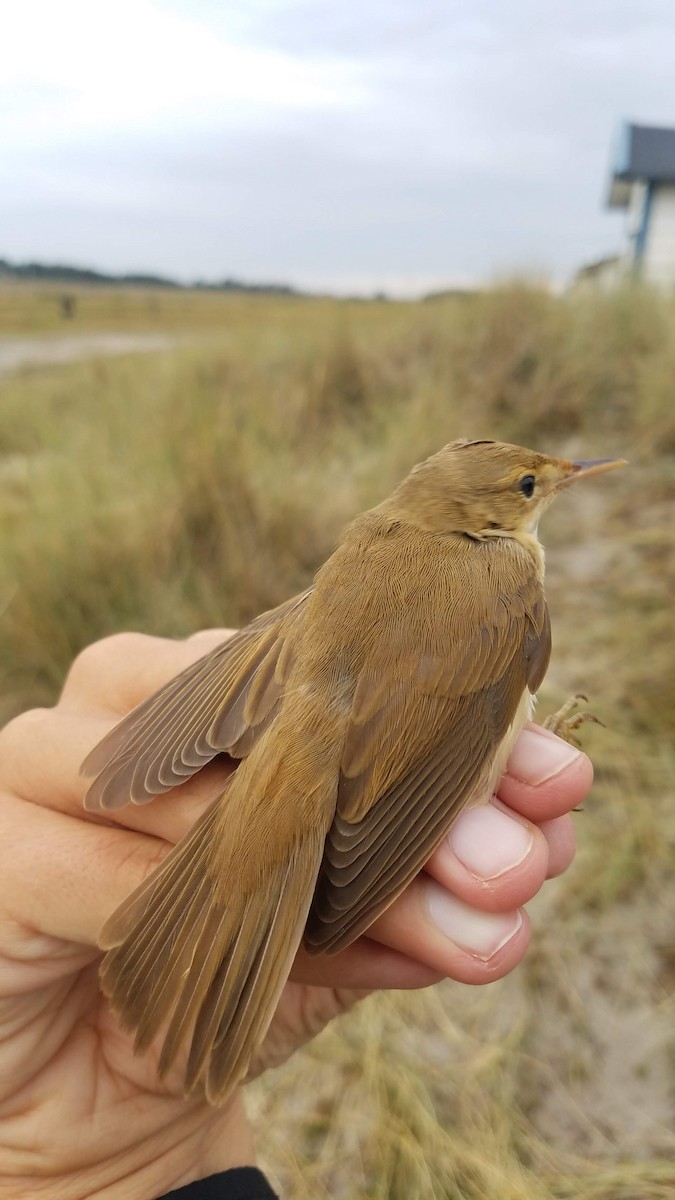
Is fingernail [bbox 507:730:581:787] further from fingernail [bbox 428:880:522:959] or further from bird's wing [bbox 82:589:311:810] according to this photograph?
bird's wing [bbox 82:589:311:810]

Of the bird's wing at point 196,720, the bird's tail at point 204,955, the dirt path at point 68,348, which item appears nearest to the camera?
the bird's tail at point 204,955

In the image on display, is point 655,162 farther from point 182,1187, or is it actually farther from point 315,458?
point 182,1187

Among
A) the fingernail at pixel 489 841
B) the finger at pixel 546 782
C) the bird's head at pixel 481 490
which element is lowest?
the fingernail at pixel 489 841

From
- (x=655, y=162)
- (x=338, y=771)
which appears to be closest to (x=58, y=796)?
(x=338, y=771)

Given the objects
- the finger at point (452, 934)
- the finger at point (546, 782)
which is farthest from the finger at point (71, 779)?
the finger at point (546, 782)

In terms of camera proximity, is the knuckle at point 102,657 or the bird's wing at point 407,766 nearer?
the bird's wing at point 407,766

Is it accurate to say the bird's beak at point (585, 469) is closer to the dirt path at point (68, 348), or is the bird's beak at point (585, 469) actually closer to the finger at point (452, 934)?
the finger at point (452, 934)

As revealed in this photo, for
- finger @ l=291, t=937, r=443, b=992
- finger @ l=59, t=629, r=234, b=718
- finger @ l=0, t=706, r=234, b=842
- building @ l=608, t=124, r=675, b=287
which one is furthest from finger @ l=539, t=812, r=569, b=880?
building @ l=608, t=124, r=675, b=287
